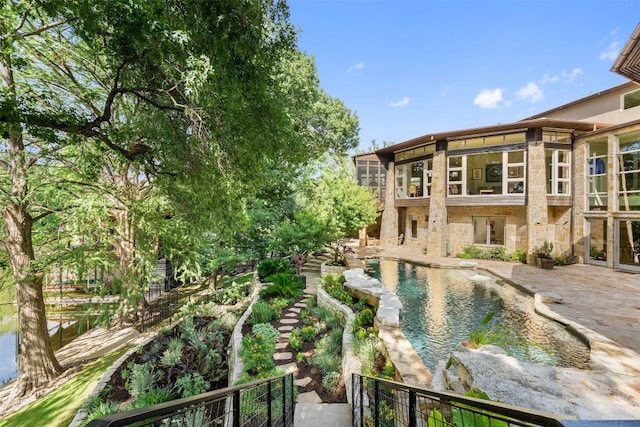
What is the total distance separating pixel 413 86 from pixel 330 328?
17468 millimetres

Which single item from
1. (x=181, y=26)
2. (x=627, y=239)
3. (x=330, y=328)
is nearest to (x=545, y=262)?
(x=627, y=239)

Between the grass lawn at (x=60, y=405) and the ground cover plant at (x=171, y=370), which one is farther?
the grass lawn at (x=60, y=405)

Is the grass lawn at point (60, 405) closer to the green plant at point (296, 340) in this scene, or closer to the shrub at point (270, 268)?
the green plant at point (296, 340)

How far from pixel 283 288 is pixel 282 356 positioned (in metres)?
3.54

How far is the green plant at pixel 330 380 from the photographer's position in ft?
16.9

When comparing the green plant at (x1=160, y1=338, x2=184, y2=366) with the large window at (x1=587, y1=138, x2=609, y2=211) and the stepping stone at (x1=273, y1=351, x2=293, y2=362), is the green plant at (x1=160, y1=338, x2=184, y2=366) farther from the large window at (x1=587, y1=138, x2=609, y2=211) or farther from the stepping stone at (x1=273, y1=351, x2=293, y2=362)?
the large window at (x1=587, y1=138, x2=609, y2=211)

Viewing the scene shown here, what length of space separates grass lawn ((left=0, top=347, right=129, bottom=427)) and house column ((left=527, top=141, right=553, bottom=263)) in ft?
58.5

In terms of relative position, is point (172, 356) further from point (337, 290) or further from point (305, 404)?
point (337, 290)

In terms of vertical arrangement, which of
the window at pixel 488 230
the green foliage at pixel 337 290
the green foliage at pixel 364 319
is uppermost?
the window at pixel 488 230

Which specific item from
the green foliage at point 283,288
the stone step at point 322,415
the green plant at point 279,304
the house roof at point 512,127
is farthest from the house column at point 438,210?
the stone step at point 322,415

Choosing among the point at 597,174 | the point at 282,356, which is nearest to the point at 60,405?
the point at 282,356

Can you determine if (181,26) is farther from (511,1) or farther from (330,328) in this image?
(511,1)

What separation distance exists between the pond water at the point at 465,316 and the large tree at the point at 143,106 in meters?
4.93

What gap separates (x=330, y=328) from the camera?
7.32m
